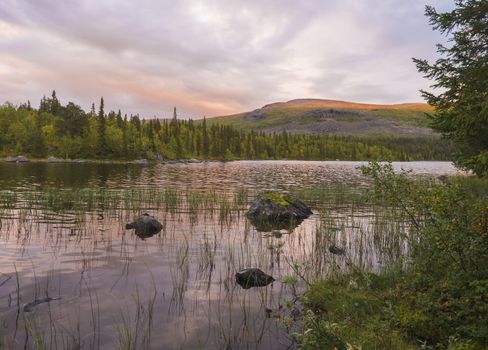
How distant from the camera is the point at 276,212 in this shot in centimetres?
2248

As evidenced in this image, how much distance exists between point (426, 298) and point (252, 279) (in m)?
5.03

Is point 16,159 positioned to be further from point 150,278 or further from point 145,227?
point 150,278

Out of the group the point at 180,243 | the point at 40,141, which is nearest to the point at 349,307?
the point at 180,243

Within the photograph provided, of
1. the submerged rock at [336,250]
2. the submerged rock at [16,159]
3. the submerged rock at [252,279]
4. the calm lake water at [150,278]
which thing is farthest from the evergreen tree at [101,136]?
the submerged rock at [252,279]

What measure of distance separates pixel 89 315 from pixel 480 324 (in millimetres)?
8122

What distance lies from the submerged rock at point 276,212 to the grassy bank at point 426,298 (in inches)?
440

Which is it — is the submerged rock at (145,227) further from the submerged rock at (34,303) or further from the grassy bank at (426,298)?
the grassy bank at (426,298)

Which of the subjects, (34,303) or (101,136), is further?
(101,136)

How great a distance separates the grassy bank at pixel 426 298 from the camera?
6340 mm

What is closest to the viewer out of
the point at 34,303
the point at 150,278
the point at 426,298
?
the point at 426,298

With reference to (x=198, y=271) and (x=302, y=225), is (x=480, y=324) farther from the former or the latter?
(x=302, y=225)

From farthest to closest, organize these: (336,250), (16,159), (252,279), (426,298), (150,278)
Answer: (16,159) < (336,250) < (150,278) < (252,279) < (426,298)

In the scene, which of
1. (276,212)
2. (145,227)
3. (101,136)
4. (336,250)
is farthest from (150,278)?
(101,136)

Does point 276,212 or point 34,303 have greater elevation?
point 276,212
